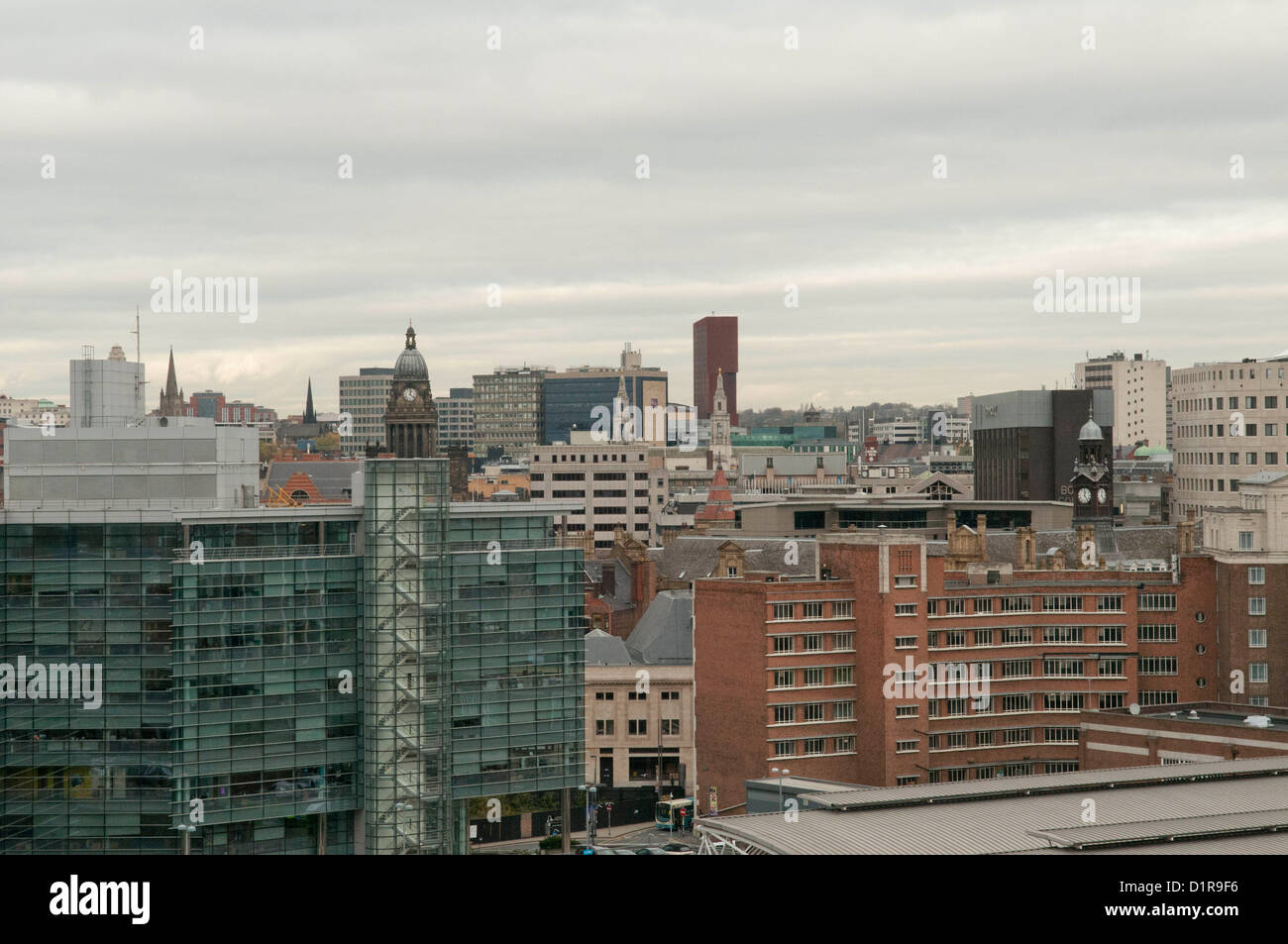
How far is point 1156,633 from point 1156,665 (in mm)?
1594

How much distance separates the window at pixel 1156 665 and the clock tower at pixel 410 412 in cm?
9736

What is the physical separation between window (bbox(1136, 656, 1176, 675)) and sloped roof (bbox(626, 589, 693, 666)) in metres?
24.0

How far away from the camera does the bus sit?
7256cm

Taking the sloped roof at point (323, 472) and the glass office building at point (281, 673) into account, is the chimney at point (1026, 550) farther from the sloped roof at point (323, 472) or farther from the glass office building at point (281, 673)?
the sloped roof at point (323, 472)

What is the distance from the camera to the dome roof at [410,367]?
16962cm

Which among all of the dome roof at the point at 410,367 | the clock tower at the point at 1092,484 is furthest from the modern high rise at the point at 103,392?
the dome roof at the point at 410,367

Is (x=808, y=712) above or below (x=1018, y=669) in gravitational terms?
below

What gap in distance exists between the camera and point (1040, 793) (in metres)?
43.0

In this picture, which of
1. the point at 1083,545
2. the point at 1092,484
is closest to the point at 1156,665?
the point at 1083,545

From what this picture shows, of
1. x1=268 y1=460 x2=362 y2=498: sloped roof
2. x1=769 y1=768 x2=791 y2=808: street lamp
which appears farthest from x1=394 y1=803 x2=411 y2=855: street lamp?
x1=268 y1=460 x2=362 y2=498: sloped roof

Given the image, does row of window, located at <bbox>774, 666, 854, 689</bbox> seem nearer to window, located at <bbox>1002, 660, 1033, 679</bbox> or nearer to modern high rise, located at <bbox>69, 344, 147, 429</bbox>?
window, located at <bbox>1002, 660, 1033, 679</bbox>

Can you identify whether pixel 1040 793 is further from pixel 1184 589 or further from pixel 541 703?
pixel 1184 589

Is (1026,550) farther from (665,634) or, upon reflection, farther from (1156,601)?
(665,634)

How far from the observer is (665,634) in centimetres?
8550
